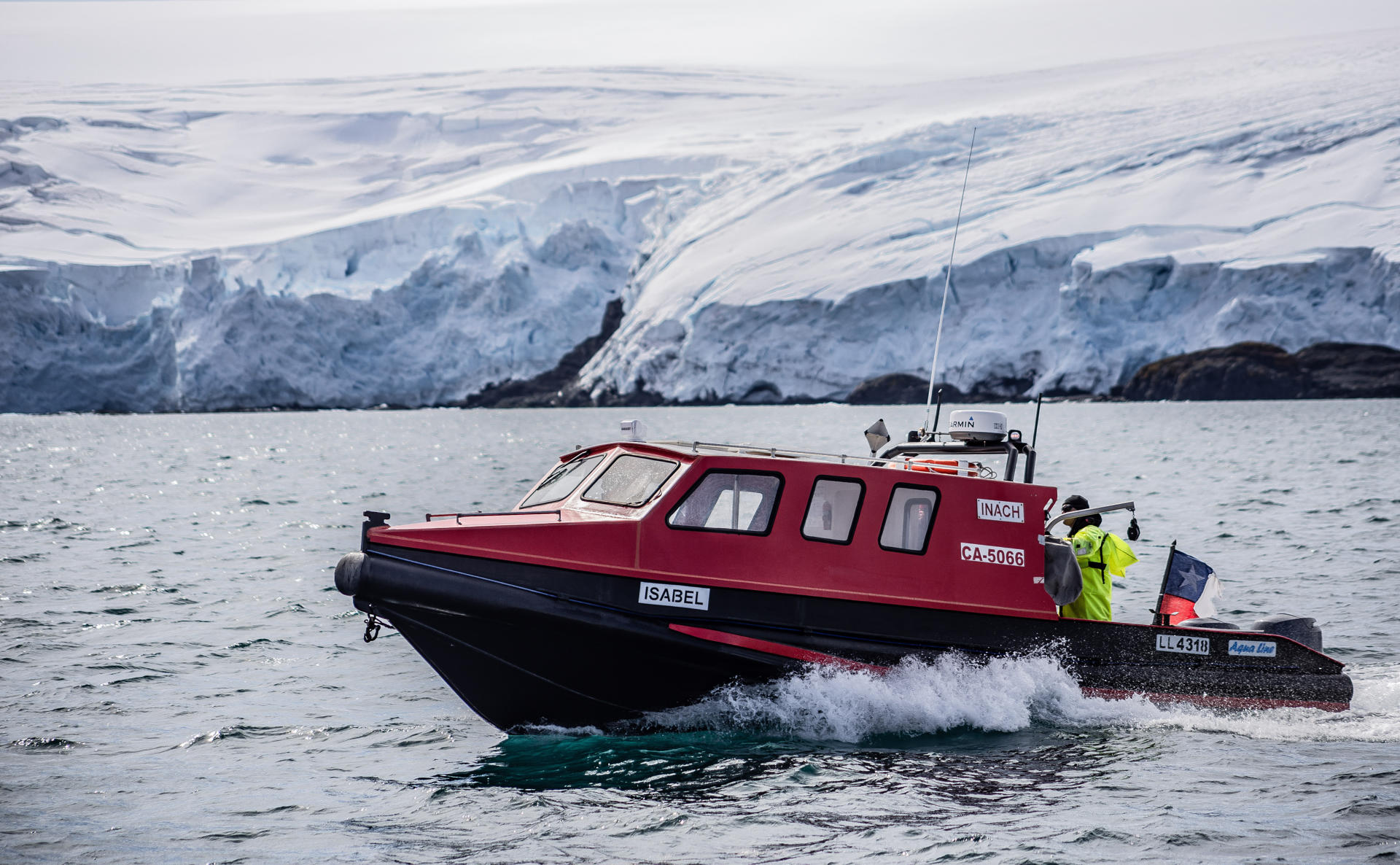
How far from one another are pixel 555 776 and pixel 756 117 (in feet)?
350

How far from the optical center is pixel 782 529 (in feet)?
26.7

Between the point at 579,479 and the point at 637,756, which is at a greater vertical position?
the point at 579,479

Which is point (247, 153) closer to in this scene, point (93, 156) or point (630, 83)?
point (93, 156)

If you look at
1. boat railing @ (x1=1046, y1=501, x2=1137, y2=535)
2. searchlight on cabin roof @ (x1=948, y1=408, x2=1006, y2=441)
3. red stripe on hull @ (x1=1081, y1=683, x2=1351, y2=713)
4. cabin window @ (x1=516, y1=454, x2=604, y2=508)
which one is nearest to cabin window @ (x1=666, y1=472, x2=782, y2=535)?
cabin window @ (x1=516, y1=454, x2=604, y2=508)

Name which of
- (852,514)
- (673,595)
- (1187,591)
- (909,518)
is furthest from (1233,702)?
(673,595)

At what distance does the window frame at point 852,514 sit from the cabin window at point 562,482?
1.58 m

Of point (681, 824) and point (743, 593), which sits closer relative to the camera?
point (681, 824)

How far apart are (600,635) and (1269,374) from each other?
53474mm

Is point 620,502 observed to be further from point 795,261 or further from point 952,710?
point 795,261

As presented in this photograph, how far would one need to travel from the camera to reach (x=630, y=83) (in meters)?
133

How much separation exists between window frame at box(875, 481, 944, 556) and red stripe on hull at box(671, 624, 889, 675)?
0.77 metres

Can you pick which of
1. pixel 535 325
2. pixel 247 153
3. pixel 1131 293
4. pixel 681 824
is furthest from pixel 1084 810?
pixel 247 153

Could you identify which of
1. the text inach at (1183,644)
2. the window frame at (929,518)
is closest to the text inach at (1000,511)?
the window frame at (929,518)

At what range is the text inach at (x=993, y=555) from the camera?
27.9ft
